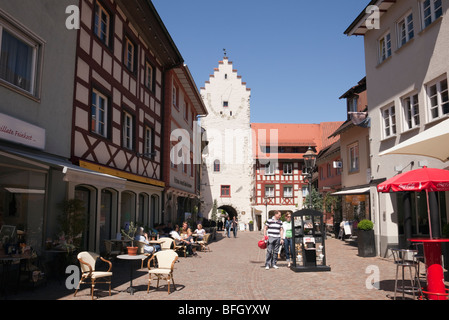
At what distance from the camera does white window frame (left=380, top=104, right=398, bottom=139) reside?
→ 14.1 meters

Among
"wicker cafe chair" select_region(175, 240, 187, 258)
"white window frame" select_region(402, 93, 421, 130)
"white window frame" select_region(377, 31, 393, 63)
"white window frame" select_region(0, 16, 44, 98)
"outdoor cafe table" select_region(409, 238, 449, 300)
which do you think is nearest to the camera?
"outdoor cafe table" select_region(409, 238, 449, 300)

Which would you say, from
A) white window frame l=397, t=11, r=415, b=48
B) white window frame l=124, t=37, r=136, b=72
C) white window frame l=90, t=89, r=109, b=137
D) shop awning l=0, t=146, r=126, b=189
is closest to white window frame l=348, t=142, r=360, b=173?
white window frame l=397, t=11, r=415, b=48

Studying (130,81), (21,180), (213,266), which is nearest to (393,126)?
Result: (213,266)

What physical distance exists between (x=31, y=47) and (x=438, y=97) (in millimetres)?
10921

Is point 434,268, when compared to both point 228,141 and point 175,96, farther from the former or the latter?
point 228,141

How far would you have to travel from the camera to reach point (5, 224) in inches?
328

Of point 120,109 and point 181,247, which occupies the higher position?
point 120,109

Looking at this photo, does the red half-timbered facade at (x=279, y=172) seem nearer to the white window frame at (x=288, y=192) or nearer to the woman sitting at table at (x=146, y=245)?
the white window frame at (x=288, y=192)

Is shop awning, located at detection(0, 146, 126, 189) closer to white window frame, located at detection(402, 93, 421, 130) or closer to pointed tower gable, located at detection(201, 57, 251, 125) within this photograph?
white window frame, located at detection(402, 93, 421, 130)

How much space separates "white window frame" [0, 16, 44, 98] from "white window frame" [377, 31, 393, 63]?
11.6 m

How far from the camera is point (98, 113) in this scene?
41.9 ft

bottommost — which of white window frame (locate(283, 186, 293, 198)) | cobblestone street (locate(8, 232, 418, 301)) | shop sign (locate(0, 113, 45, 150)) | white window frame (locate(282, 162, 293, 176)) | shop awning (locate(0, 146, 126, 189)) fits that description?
cobblestone street (locate(8, 232, 418, 301))

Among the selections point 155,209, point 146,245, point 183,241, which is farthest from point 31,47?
point 155,209
